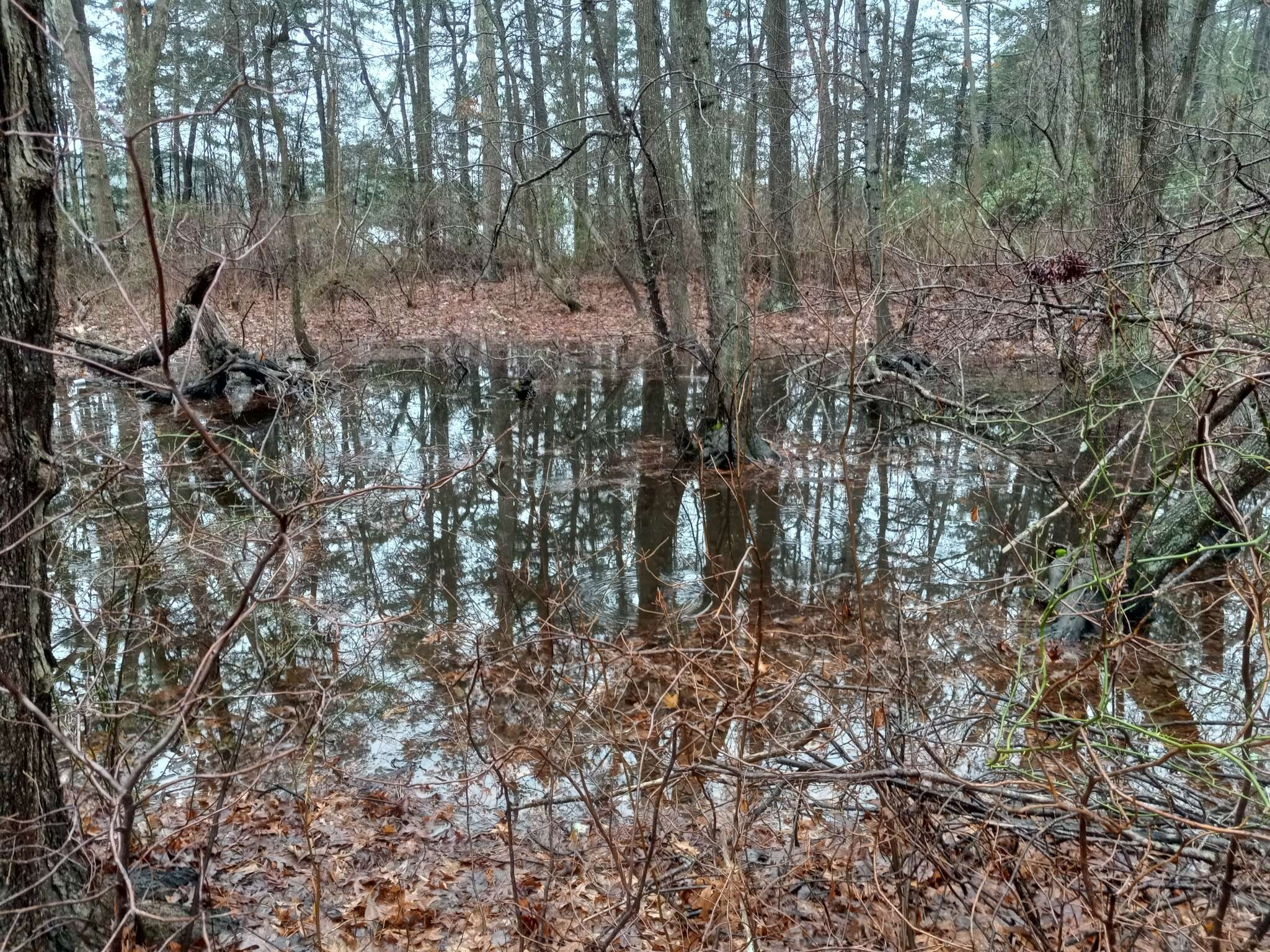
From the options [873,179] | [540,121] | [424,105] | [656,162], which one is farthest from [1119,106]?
[424,105]

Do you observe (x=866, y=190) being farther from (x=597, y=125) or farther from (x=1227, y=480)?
(x=597, y=125)

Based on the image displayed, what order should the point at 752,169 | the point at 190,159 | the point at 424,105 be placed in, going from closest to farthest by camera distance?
the point at 752,169
the point at 424,105
the point at 190,159

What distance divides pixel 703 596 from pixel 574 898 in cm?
355

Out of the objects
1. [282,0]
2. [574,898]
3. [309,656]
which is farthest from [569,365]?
[574,898]

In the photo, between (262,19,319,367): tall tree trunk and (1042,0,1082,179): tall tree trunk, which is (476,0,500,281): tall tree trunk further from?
(1042,0,1082,179): tall tree trunk

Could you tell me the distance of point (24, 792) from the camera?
2674mm

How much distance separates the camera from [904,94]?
3081 cm

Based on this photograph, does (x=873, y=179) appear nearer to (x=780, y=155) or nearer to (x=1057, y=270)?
(x=1057, y=270)

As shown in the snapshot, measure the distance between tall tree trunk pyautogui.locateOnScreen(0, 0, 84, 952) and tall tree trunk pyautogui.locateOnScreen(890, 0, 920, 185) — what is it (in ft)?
81.0

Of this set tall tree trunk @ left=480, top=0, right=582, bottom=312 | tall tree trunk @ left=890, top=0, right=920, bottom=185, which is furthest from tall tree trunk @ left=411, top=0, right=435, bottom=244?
tall tree trunk @ left=890, top=0, right=920, bottom=185

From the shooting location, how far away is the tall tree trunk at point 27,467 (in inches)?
97.0

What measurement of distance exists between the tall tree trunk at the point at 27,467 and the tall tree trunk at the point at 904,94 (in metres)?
24.7

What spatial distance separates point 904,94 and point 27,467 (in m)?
33.3

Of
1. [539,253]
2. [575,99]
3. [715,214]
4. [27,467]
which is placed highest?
[575,99]
